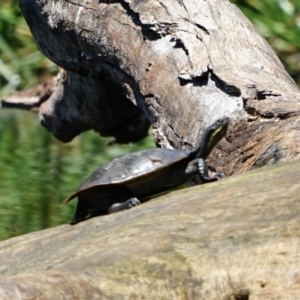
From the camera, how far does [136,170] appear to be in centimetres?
215

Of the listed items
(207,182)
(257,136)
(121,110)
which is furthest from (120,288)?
(121,110)

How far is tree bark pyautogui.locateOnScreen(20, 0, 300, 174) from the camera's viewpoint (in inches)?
97.1

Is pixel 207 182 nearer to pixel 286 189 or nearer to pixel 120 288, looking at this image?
pixel 286 189

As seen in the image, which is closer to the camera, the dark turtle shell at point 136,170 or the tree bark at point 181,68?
the dark turtle shell at point 136,170

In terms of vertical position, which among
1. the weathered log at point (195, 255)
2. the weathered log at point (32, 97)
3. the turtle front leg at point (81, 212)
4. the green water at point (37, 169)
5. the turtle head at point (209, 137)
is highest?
the turtle head at point (209, 137)

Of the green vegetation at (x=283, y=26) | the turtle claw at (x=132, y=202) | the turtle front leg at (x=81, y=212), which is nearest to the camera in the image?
the turtle claw at (x=132, y=202)

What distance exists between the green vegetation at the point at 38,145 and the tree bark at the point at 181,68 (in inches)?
21.9

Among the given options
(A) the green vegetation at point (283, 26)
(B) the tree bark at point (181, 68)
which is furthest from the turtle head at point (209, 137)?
(A) the green vegetation at point (283, 26)

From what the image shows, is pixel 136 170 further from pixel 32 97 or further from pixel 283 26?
pixel 283 26

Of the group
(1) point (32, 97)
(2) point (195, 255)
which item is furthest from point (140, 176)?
(1) point (32, 97)

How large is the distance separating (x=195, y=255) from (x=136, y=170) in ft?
1.59

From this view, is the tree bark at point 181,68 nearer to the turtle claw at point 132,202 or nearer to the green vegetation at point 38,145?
the turtle claw at point 132,202

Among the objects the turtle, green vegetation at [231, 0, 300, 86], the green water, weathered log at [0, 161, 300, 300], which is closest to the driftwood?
weathered log at [0, 161, 300, 300]

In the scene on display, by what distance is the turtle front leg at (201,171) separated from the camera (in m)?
2.13
